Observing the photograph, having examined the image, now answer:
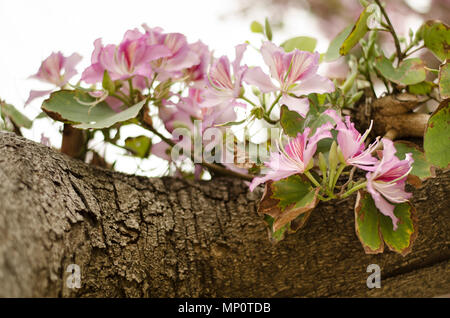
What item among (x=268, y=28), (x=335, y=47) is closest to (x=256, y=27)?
(x=268, y=28)

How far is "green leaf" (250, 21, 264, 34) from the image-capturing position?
0.82 m

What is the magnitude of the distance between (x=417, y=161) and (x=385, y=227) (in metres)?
0.11

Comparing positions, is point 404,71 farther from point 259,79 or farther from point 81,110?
point 81,110

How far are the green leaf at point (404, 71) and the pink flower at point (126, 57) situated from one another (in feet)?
1.15

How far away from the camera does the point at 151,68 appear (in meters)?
0.71

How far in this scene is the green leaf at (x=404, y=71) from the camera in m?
0.70

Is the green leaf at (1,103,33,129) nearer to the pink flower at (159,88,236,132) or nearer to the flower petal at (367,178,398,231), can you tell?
the pink flower at (159,88,236,132)

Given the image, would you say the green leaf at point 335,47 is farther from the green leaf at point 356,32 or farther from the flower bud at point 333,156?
the flower bud at point 333,156

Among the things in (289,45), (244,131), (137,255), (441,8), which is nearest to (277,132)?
(244,131)

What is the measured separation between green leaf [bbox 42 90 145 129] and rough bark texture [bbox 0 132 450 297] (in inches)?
2.5

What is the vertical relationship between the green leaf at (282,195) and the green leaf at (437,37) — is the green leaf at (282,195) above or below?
below

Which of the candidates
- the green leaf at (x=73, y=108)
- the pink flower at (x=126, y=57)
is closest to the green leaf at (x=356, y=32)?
the pink flower at (x=126, y=57)

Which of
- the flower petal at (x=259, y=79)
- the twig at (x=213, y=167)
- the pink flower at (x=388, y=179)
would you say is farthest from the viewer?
the twig at (x=213, y=167)
